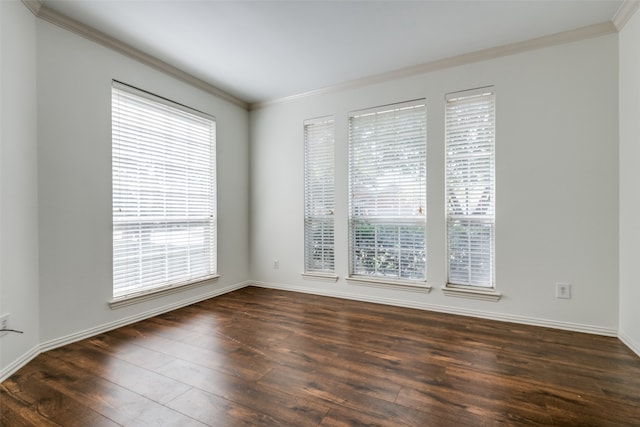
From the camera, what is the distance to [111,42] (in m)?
2.77

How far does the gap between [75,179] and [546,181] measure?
413 centimetres

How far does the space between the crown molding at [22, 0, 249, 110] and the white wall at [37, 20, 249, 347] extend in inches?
2.3

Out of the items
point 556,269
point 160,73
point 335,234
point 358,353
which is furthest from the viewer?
point 335,234

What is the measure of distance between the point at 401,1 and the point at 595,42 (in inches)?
71.1

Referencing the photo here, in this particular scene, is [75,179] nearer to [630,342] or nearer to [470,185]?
[470,185]

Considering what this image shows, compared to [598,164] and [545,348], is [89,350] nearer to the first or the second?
[545,348]

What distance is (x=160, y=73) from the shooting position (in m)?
3.23

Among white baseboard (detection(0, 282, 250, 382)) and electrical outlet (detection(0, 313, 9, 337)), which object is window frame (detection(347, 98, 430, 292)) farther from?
electrical outlet (detection(0, 313, 9, 337))

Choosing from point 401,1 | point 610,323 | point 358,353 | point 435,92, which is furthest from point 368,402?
point 435,92

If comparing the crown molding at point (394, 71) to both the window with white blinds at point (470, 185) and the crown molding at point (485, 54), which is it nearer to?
the crown molding at point (485, 54)

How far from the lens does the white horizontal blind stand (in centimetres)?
395

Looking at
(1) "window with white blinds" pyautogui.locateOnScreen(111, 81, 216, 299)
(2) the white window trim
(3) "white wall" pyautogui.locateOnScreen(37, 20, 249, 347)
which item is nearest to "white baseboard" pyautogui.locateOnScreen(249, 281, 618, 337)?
(2) the white window trim

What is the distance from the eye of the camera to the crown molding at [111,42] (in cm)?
232

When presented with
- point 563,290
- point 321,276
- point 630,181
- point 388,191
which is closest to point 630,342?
point 563,290
